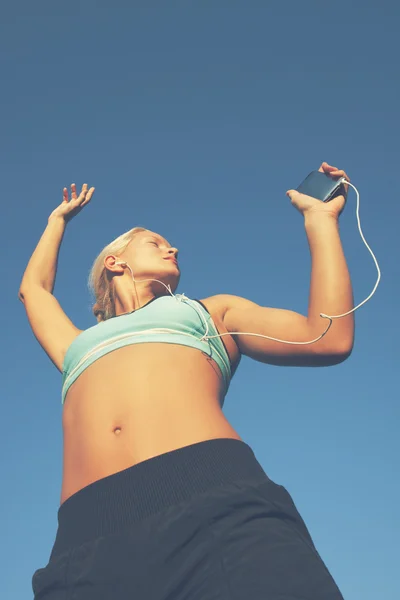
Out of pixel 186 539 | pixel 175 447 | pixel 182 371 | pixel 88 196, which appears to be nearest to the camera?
pixel 186 539

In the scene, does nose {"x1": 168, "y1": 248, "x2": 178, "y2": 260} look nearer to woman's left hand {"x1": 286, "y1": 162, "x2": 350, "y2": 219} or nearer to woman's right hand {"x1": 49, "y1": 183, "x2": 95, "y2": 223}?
woman's right hand {"x1": 49, "y1": 183, "x2": 95, "y2": 223}

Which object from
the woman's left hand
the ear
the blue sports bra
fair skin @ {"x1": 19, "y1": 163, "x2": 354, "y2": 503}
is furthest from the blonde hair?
the woman's left hand

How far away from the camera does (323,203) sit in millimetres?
3184

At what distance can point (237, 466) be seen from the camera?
99.5 inches

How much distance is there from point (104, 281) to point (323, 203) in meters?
1.61

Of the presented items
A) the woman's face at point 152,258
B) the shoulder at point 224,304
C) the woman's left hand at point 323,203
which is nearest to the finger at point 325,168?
the woman's left hand at point 323,203

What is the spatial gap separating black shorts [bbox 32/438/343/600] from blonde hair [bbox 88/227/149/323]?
5.52 feet

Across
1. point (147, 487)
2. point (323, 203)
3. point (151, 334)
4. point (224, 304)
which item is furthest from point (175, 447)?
point (323, 203)

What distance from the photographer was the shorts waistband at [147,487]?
7.82ft

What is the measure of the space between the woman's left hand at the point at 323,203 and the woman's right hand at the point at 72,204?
1.73 m

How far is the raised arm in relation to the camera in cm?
358

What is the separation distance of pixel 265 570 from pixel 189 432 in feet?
2.23

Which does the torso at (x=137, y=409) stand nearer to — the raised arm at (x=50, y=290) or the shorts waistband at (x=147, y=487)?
the shorts waistband at (x=147, y=487)

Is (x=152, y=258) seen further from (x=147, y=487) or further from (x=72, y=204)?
(x=147, y=487)
